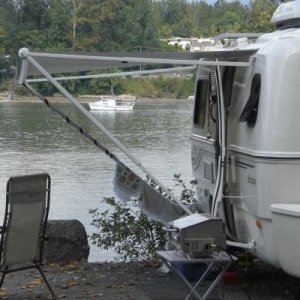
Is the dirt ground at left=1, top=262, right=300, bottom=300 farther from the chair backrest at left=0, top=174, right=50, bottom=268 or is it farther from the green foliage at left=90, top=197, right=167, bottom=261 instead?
the chair backrest at left=0, top=174, right=50, bottom=268

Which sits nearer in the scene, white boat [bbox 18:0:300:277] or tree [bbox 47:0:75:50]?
white boat [bbox 18:0:300:277]

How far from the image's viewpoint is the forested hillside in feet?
44.4

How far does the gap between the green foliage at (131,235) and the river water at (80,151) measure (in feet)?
2.75

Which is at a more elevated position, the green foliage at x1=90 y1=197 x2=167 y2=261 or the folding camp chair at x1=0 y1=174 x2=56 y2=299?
the folding camp chair at x1=0 y1=174 x2=56 y2=299

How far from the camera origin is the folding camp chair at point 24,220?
689cm

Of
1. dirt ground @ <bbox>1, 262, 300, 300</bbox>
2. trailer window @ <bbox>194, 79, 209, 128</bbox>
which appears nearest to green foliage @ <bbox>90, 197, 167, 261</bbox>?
dirt ground @ <bbox>1, 262, 300, 300</bbox>

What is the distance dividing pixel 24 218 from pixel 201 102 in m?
2.77

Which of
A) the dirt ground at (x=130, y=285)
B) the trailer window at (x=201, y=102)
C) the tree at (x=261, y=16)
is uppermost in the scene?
the tree at (x=261, y=16)

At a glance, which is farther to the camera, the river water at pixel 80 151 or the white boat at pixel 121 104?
the white boat at pixel 121 104

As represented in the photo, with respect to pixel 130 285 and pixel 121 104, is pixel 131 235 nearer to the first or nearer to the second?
pixel 130 285

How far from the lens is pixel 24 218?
6.94 metres

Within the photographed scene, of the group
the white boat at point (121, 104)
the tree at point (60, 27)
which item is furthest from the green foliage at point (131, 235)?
the white boat at point (121, 104)

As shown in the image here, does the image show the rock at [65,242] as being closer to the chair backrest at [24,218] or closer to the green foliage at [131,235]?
the green foliage at [131,235]

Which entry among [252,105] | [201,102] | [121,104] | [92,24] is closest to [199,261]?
[252,105]
